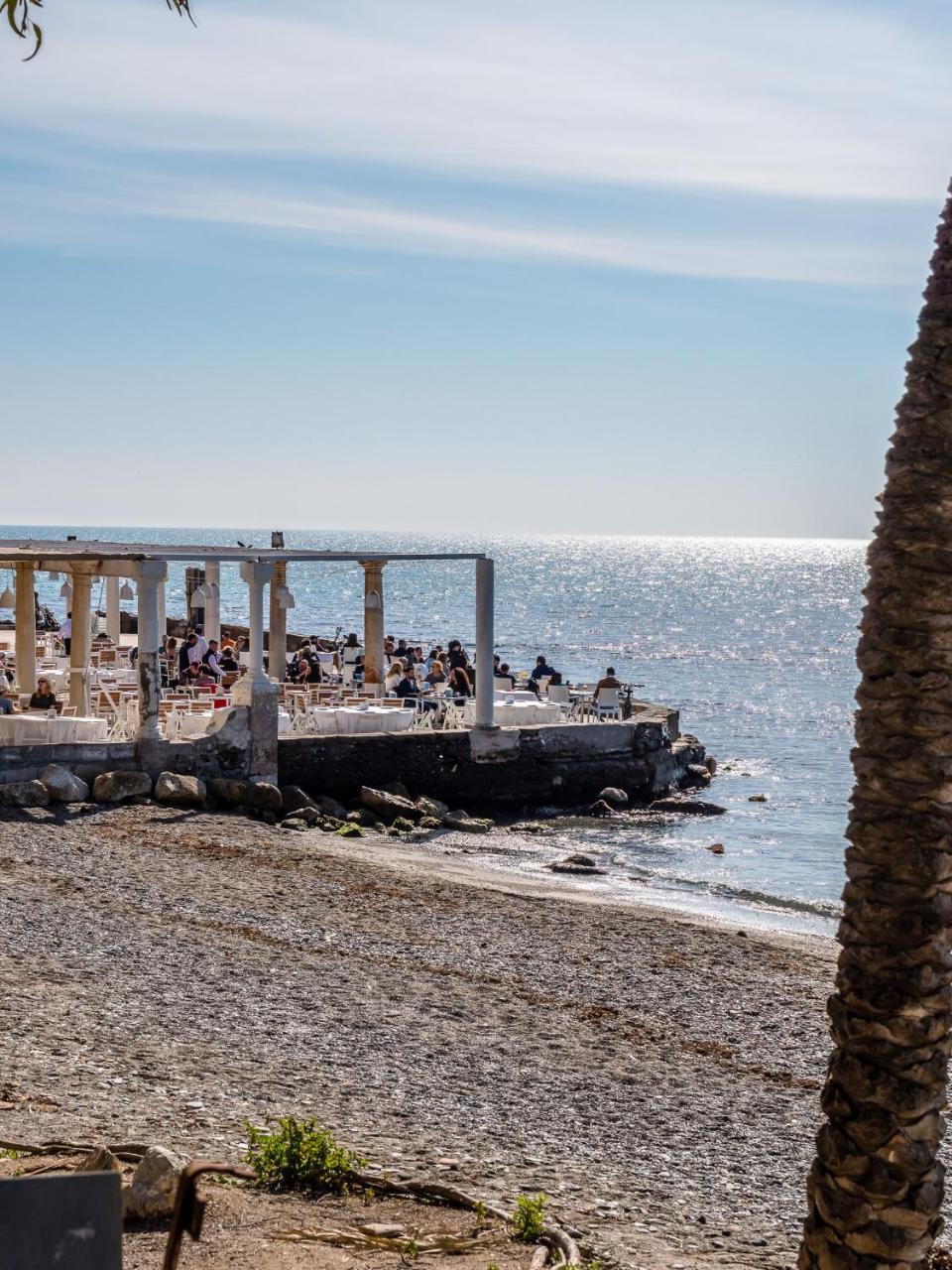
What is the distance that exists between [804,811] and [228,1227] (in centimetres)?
2502

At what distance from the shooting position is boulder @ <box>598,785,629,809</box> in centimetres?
2397

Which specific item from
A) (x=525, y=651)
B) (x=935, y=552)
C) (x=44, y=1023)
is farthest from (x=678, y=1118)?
(x=525, y=651)

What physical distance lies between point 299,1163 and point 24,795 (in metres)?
11.6

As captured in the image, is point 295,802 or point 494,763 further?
point 494,763

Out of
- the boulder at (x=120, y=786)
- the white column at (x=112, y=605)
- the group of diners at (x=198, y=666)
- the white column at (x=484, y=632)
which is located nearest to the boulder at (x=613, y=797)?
the white column at (x=484, y=632)

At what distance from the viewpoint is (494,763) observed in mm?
22578

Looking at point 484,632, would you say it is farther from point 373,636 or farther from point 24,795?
point 24,795

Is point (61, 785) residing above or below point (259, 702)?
below

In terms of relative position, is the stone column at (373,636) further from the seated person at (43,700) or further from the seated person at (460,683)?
the seated person at (43,700)

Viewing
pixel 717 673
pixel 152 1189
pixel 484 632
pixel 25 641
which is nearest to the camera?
pixel 152 1189

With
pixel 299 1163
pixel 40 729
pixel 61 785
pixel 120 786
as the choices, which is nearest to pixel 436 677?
pixel 120 786

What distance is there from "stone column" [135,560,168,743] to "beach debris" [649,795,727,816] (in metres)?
9.49

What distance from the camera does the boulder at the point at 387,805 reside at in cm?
2088

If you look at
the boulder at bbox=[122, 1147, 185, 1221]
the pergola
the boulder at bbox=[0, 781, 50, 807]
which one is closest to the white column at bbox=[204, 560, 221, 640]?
the pergola
